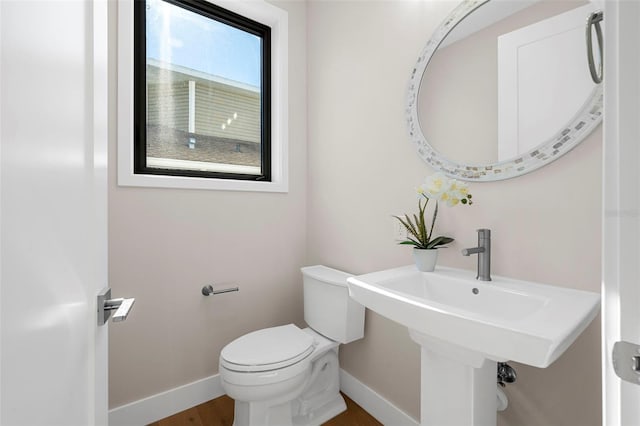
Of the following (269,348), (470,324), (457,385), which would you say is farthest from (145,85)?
(457,385)

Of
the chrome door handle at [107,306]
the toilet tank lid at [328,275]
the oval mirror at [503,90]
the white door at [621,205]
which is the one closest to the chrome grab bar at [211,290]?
the toilet tank lid at [328,275]

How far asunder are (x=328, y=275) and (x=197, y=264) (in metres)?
0.71

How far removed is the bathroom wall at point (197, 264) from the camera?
4.80 feet

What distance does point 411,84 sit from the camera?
4.46 ft

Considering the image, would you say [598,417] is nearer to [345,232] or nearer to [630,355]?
[630,355]

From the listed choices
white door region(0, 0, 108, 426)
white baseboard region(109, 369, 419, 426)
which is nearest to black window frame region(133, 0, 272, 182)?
white door region(0, 0, 108, 426)

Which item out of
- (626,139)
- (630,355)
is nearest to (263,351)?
(630,355)

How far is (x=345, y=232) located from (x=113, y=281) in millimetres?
1171

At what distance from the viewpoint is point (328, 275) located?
1655 mm

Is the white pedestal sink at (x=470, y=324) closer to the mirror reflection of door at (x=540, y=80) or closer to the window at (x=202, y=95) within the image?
the mirror reflection of door at (x=540, y=80)

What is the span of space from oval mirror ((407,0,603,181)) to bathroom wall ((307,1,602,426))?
6 centimetres

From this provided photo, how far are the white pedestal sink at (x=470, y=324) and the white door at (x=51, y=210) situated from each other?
2.31 ft

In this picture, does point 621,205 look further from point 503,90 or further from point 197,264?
point 197,264

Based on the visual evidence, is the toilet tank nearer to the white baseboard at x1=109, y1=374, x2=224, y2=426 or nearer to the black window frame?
the white baseboard at x1=109, y1=374, x2=224, y2=426
